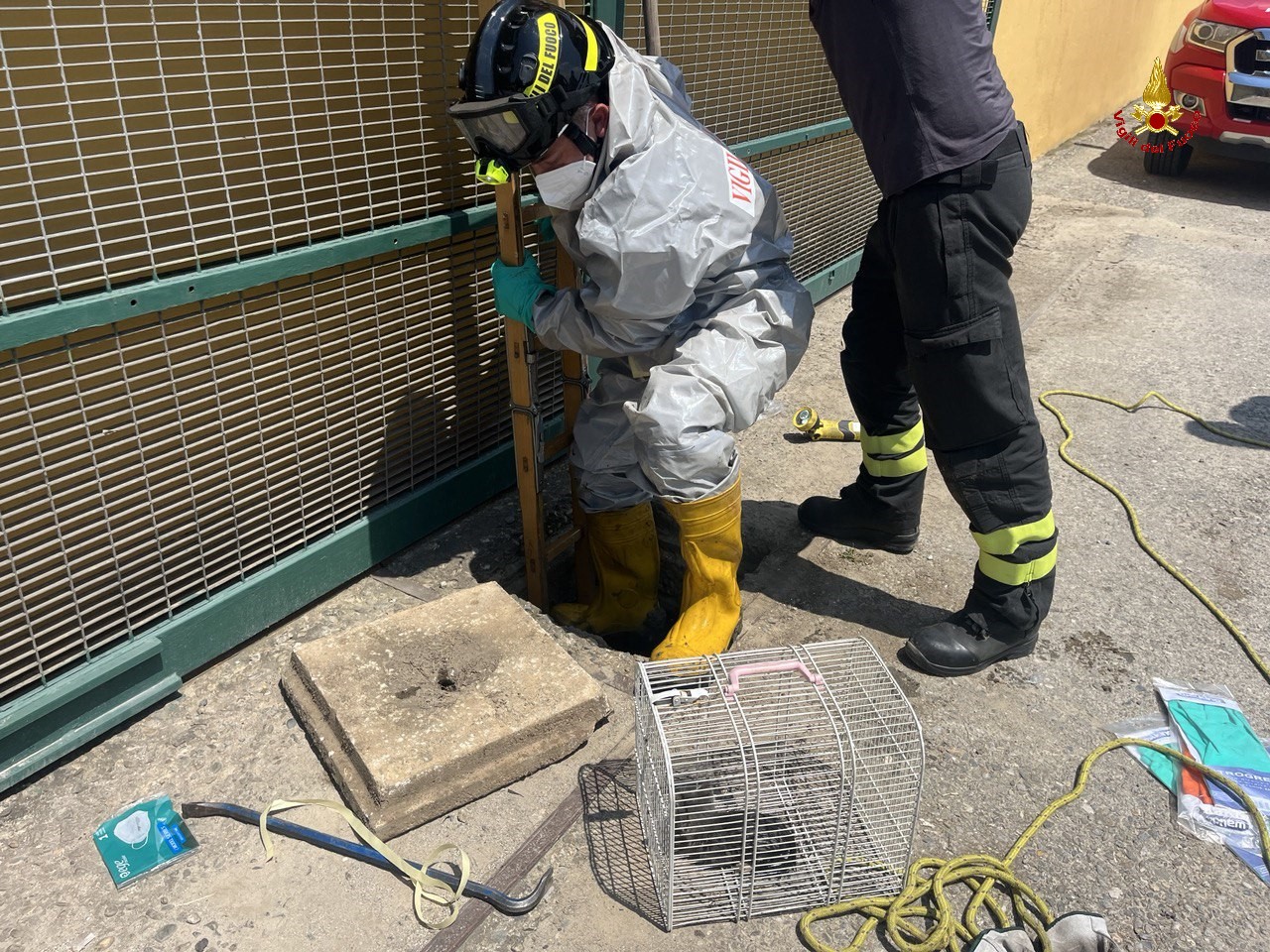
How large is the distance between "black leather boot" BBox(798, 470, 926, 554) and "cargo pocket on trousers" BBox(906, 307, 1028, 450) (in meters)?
0.67

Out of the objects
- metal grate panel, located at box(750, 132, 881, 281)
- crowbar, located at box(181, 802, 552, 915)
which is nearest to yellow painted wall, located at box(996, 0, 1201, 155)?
metal grate panel, located at box(750, 132, 881, 281)

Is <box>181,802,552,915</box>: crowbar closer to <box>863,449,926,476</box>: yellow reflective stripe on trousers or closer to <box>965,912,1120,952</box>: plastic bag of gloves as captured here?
<box>965,912,1120,952</box>: plastic bag of gloves

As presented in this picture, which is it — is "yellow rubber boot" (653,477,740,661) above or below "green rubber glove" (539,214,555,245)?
below

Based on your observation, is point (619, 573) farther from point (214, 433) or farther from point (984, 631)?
point (214, 433)

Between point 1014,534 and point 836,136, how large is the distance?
3.54 meters

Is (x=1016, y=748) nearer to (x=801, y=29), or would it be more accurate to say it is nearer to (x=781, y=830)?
(x=781, y=830)

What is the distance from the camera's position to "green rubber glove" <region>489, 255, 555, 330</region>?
2922mm

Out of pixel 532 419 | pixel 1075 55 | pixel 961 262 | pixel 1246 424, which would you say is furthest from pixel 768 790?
pixel 1075 55

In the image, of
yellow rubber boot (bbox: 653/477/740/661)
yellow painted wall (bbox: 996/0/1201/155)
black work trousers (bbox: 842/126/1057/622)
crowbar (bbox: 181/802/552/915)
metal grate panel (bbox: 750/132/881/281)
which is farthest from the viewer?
yellow painted wall (bbox: 996/0/1201/155)

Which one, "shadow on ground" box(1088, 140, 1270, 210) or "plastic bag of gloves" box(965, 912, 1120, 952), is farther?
"shadow on ground" box(1088, 140, 1270, 210)

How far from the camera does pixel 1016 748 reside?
8.99 feet

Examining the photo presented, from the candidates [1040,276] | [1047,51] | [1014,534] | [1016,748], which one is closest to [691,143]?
[1014,534]

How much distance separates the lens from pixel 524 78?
2.45 meters

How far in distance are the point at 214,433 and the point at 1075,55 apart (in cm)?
1004
